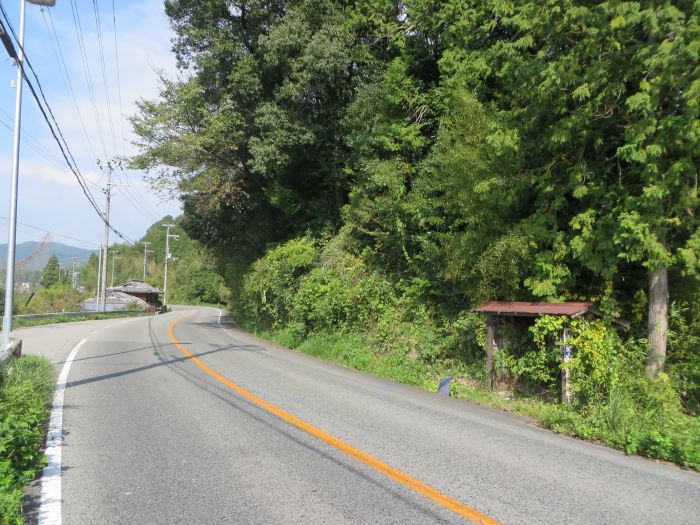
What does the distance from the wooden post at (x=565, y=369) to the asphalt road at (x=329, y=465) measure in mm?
1094

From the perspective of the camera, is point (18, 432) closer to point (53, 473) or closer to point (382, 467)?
point (53, 473)

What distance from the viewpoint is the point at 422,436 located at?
599 cm

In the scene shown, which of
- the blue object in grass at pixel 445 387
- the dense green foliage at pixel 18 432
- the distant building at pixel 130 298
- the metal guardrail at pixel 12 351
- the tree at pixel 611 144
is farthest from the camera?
the distant building at pixel 130 298

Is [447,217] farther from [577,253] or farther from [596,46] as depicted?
[596,46]

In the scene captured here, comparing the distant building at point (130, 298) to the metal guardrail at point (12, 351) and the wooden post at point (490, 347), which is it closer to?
the metal guardrail at point (12, 351)

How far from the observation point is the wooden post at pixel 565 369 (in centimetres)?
783

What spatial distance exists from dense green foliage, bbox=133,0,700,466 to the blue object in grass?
792 millimetres

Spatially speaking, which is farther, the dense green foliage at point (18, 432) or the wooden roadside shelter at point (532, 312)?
the wooden roadside shelter at point (532, 312)

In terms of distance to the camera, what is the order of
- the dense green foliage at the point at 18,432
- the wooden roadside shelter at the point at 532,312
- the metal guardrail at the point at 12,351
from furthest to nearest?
the metal guardrail at the point at 12,351 → the wooden roadside shelter at the point at 532,312 → the dense green foliage at the point at 18,432

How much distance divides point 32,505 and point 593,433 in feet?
21.0

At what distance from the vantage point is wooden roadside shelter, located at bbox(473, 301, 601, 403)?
798cm

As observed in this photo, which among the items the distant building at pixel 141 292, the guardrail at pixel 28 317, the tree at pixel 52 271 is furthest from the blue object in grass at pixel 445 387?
the tree at pixel 52 271

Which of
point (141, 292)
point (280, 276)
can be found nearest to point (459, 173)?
point (280, 276)

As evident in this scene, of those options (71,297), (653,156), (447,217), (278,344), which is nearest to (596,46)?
(653,156)
